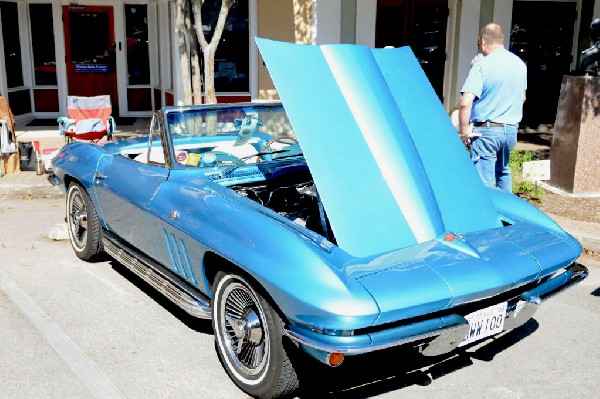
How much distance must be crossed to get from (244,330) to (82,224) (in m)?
2.68

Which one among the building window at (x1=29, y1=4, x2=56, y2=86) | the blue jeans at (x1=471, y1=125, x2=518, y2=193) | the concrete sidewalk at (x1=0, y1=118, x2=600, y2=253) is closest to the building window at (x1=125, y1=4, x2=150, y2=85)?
the building window at (x1=29, y1=4, x2=56, y2=86)

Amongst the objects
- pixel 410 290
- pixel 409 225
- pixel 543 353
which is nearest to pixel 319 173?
pixel 409 225

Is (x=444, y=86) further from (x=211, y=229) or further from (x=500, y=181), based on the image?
(x=211, y=229)

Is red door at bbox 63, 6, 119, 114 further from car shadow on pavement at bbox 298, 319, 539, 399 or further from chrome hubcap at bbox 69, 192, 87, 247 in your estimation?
car shadow on pavement at bbox 298, 319, 539, 399

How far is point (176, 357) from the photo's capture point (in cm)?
399

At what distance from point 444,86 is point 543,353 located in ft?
30.0

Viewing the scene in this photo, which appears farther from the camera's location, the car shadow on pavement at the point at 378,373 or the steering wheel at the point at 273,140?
the steering wheel at the point at 273,140

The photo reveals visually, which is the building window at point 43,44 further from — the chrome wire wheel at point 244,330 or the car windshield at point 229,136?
the chrome wire wheel at point 244,330

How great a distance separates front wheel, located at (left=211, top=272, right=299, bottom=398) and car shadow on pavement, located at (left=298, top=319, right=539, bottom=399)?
18 cm

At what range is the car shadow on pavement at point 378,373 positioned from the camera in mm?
3570

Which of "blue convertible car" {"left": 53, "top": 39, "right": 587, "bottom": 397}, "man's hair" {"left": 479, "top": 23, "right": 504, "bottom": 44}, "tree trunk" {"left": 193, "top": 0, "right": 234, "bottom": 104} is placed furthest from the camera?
"tree trunk" {"left": 193, "top": 0, "right": 234, "bottom": 104}

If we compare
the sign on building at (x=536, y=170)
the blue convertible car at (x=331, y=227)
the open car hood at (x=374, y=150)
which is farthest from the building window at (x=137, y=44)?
the open car hood at (x=374, y=150)

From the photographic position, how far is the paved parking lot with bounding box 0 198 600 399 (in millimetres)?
3617

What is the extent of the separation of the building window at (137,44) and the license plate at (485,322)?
38.1 ft
